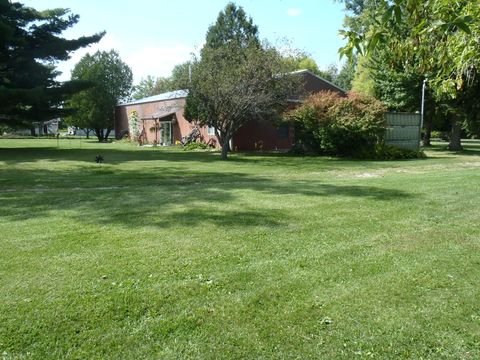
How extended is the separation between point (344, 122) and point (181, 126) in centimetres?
1643

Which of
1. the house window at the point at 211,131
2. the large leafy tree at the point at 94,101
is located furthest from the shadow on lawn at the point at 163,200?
the large leafy tree at the point at 94,101

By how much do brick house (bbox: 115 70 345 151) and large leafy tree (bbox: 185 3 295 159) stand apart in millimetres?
2757

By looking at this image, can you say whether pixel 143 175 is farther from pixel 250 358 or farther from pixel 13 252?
pixel 250 358

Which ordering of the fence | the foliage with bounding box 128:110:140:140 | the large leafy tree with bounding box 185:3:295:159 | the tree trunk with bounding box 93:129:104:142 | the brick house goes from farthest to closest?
the tree trunk with bounding box 93:129:104:142, the foliage with bounding box 128:110:140:140, the brick house, the fence, the large leafy tree with bounding box 185:3:295:159

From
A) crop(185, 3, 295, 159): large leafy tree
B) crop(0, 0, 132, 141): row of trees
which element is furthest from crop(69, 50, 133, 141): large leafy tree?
crop(185, 3, 295, 159): large leafy tree

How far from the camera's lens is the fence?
22406 mm

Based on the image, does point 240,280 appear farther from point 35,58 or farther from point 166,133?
point 166,133

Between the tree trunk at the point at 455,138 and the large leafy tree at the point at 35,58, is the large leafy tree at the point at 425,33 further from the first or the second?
the tree trunk at the point at 455,138

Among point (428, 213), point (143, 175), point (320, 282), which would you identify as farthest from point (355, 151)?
point (320, 282)

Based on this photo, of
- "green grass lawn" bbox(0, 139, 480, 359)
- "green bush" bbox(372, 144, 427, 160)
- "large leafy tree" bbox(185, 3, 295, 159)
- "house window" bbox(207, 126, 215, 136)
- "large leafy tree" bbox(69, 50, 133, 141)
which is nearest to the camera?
"green grass lawn" bbox(0, 139, 480, 359)

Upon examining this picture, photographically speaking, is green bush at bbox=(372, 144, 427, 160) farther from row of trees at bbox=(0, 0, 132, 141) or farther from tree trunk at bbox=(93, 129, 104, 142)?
tree trunk at bbox=(93, 129, 104, 142)

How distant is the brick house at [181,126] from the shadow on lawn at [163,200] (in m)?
13.7

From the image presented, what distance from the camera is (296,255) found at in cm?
471

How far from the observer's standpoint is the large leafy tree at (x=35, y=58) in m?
24.0
